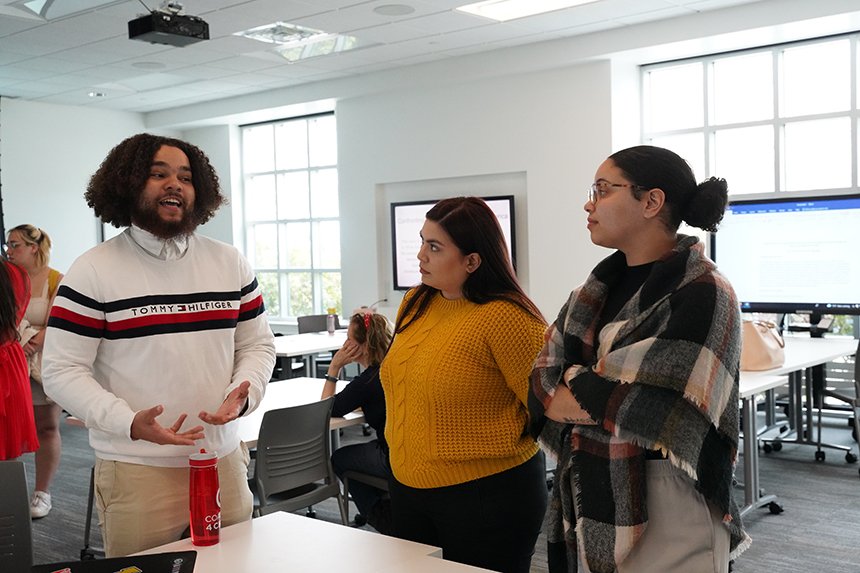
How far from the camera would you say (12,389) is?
13.2ft

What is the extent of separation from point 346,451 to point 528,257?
4.76 meters

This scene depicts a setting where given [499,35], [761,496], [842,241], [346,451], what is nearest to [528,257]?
[499,35]

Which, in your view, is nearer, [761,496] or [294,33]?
[761,496]

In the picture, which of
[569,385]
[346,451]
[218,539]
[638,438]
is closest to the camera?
[638,438]

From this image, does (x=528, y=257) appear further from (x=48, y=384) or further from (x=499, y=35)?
(x=48, y=384)

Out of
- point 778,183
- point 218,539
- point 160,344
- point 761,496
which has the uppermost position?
point 778,183

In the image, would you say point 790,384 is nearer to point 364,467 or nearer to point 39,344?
point 364,467

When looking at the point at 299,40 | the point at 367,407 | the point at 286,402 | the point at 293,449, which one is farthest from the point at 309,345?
the point at 293,449

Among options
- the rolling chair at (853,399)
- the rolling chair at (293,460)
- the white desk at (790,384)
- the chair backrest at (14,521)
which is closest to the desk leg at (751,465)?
the white desk at (790,384)

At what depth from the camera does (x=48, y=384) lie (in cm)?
206

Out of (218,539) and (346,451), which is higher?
(218,539)

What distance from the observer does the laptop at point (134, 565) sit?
5.74 feet

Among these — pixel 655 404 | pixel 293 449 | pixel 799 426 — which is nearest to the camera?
pixel 655 404

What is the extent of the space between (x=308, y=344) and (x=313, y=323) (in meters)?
1.18
